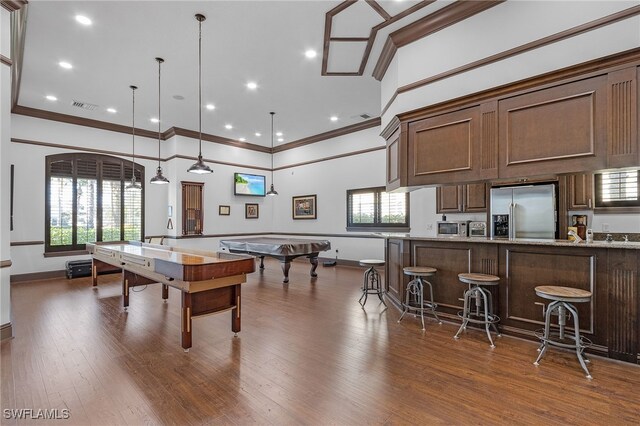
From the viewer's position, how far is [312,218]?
956 centimetres

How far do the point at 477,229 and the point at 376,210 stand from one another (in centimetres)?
310

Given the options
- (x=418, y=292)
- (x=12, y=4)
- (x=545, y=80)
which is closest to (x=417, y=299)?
(x=418, y=292)

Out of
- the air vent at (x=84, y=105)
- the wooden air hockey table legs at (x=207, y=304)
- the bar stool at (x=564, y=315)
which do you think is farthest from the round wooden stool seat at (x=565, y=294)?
the air vent at (x=84, y=105)

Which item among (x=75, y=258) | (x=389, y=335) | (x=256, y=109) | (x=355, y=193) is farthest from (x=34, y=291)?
(x=355, y=193)

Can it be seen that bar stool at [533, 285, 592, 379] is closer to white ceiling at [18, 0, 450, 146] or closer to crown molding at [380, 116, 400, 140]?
crown molding at [380, 116, 400, 140]

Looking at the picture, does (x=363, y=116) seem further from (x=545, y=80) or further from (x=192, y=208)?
(x=192, y=208)

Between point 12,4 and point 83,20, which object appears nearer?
point 12,4

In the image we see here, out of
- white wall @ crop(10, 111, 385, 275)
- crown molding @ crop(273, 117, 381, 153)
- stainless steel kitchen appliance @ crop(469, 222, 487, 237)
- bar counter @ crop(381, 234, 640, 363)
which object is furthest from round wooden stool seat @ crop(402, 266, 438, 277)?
crown molding @ crop(273, 117, 381, 153)

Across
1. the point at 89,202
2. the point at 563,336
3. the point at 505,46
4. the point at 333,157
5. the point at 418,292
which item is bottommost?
the point at 563,336

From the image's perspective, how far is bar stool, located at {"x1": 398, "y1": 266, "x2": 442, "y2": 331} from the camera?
3801 mm

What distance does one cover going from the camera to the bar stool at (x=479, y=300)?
10.8 ft

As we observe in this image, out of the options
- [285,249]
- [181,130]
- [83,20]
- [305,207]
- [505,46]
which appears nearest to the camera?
[505,46]

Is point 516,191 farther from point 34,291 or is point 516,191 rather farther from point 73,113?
point 73,113

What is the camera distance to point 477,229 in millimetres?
5180
